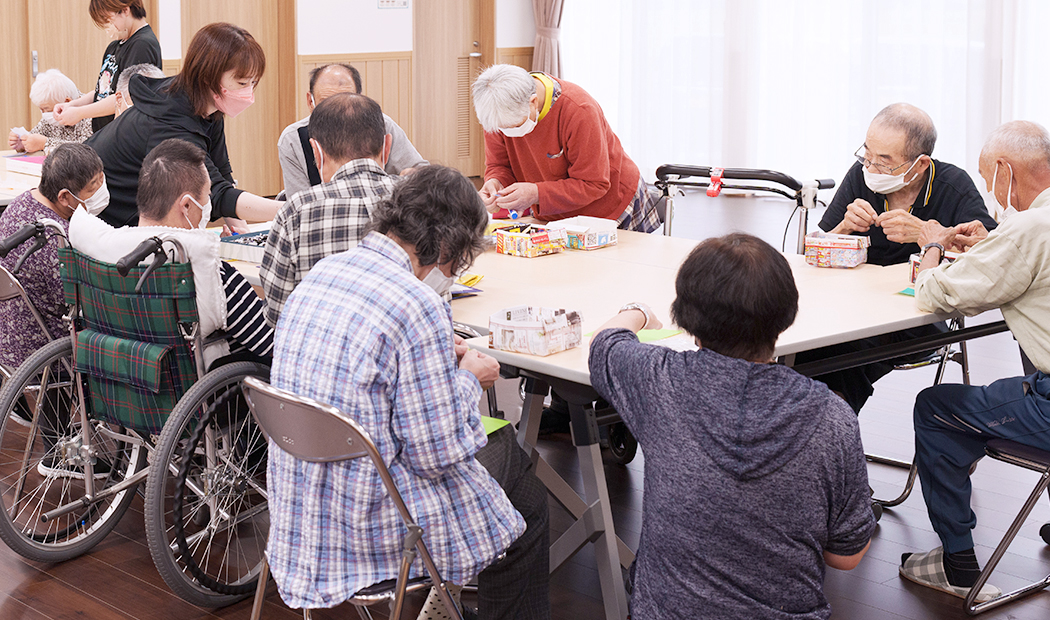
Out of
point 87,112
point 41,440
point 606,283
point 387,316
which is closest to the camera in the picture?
point 387,316

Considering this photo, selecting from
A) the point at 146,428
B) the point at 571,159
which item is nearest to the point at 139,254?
the point at 146,428

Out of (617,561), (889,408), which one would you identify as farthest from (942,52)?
(617,561)

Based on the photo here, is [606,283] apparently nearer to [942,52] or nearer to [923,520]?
[923,520]

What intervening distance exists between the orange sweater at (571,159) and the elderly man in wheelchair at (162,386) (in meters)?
1.51

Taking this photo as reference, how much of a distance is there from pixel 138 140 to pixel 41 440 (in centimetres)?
103

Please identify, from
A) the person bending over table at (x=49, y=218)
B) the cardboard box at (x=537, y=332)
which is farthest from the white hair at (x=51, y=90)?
the cardboard box at (x=537, y=332)

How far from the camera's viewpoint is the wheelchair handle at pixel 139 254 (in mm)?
2412

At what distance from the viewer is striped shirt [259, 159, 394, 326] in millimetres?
2578

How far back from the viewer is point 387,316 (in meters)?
1.78

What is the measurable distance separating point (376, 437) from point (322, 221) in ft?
2.97

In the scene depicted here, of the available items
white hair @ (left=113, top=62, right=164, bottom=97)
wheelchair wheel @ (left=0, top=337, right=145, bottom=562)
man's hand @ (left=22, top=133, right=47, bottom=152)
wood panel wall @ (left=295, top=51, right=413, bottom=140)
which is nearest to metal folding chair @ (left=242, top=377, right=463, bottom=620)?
wheelchair wheel @ (left=0, top=337, right=145, bottom=562)

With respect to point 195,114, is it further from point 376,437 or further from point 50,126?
point 376,437

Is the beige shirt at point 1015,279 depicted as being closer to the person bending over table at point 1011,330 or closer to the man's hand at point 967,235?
the person bending over table at point 1011,330

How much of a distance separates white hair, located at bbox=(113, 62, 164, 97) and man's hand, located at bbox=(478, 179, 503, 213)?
4.79ft
